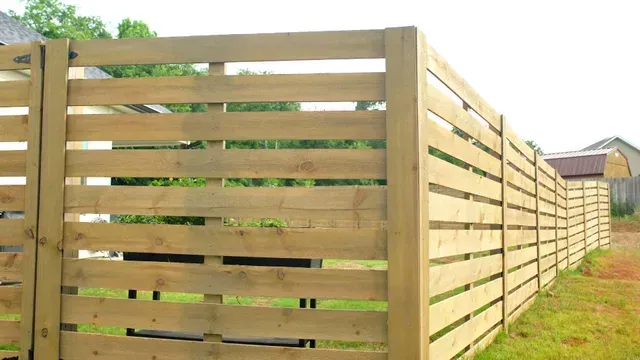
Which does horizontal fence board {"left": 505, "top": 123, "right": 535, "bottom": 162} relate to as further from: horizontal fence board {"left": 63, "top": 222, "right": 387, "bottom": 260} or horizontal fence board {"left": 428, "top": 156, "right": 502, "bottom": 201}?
horizontal fence board {"left": 63, "top": 222, "right": 387, "bottom": 260}

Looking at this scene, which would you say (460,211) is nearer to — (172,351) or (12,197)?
(172,351)

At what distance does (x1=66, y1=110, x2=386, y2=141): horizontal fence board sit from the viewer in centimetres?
281

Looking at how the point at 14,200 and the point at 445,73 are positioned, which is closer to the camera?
the point at 14,200

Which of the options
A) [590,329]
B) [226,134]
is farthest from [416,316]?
[590,329]

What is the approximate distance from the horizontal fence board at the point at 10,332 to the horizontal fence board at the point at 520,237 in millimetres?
4149

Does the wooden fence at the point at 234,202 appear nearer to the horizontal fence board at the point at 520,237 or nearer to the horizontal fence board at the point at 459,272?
the horizontal fence board at the point at 459,272

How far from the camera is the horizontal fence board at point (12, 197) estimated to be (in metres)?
3.23

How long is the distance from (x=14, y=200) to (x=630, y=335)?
520cm

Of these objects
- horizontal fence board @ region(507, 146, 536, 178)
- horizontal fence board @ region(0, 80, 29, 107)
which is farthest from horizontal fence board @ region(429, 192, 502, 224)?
horizontal fence board @ region(0, 80, 29, 107)

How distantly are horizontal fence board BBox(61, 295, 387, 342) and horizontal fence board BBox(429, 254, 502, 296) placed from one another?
19.9 inches

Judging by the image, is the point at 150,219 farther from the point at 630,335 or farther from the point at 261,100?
the point at 630,335

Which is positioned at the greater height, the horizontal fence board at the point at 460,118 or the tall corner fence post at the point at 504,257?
the horizontal fence board at the point at 460,118

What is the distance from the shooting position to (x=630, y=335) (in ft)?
16.6

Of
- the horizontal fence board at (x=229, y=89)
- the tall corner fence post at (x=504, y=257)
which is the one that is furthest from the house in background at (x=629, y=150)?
the horizontal fence board at (x=229, y=89)
